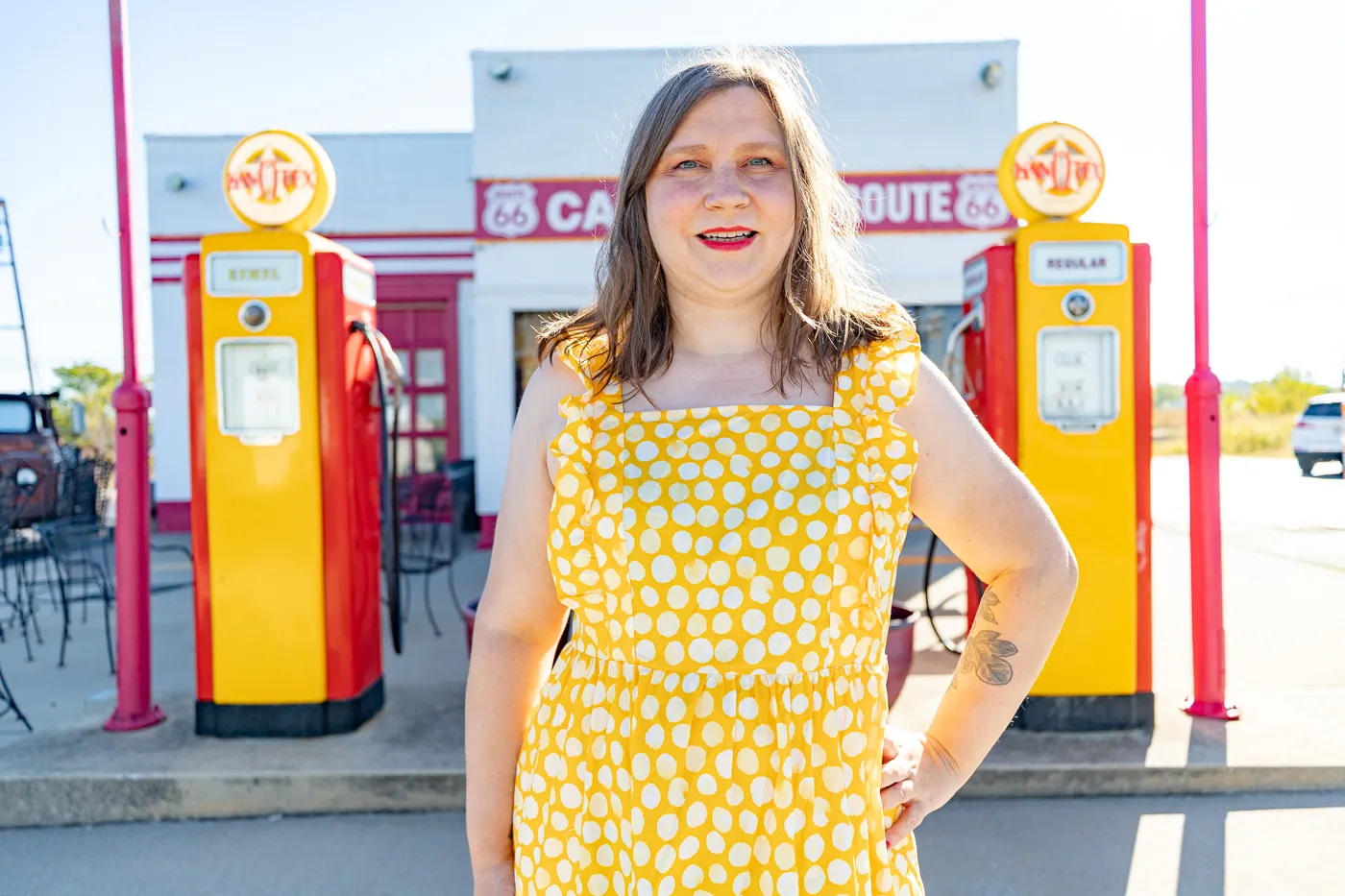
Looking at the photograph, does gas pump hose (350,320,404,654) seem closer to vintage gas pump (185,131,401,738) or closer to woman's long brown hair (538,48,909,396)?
vintage gas pump (185,131,401,738)

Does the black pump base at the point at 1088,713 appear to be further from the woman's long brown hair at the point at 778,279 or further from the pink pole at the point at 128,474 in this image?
the pink pole at the point at 128,474

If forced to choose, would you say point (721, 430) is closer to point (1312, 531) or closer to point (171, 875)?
point (171, 875)

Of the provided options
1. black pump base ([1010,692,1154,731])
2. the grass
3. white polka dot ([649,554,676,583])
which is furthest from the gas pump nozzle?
the grass

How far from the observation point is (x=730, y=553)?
45.7 inches

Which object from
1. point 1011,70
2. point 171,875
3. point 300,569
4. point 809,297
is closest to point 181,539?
point 300,569

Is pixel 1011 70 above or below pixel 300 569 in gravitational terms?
above

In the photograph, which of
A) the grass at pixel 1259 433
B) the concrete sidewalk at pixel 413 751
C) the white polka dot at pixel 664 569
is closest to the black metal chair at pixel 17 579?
the concrete sidewalk at pixel 413 751

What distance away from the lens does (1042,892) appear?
2859mm

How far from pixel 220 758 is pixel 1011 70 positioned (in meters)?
8.12

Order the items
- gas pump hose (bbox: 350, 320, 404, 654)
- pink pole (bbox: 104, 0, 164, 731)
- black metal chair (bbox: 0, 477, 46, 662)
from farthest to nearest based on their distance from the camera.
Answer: black metal chair (bbox: 0, 477, 46, 662) < pink pole (bbox: 104, 0, 164, 731) < gas pump hose (bbox: 350, 320, 404, 654)

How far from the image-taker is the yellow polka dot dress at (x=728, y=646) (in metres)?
1.16

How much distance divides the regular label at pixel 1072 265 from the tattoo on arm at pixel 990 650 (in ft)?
9.22

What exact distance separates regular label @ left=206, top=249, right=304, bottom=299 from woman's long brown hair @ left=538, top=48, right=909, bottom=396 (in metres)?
2.77

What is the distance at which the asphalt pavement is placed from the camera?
2920mm
